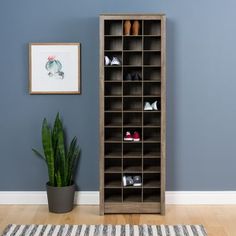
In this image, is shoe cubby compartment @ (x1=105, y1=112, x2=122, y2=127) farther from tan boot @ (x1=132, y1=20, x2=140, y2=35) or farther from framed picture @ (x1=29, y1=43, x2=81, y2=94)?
tan boot @ (x1=132, y1=20, x2=140, y2=35)

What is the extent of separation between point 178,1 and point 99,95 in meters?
0.84

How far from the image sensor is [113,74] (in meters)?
3.05

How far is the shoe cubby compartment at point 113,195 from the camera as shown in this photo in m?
2.97

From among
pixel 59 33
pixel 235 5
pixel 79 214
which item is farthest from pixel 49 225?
pixel 235 5

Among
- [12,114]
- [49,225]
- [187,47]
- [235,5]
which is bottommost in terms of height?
[49,225]

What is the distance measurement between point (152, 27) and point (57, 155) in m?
1.07

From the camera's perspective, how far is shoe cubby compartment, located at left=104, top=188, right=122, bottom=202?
9.76 feet

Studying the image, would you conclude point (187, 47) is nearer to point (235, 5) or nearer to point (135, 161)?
point (235, 5)

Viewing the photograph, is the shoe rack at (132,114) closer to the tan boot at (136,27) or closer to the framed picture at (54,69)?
the tan boot at (136,27)

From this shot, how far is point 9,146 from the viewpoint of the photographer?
122 inches

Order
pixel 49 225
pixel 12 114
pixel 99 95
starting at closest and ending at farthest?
pixel 49 225 < pixel 99 95 < pixel 12 114

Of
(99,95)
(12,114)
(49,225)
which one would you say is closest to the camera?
(49,225)

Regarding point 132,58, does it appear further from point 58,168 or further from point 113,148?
point 58,168

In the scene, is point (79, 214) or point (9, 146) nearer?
point (79, 214)
